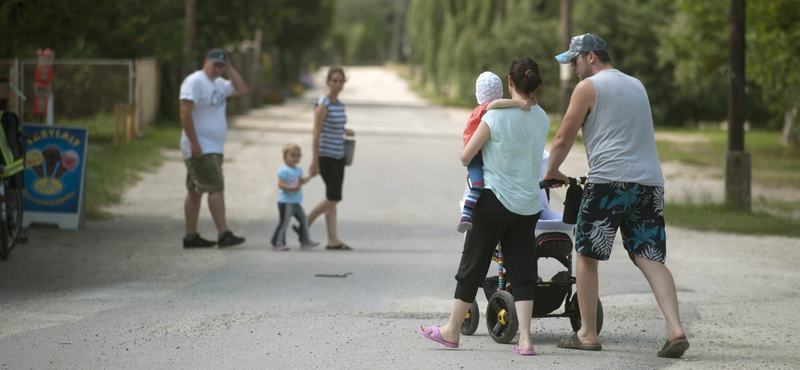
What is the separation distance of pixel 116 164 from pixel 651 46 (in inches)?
881

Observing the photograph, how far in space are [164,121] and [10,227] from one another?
17384 millimetres

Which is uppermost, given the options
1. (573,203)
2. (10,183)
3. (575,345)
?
(573,203)

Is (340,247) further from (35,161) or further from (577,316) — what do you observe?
(577,316)

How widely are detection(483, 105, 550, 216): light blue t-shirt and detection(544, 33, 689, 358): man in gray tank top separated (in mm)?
147

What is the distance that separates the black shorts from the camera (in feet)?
30.4

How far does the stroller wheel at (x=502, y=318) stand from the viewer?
5.55 metres

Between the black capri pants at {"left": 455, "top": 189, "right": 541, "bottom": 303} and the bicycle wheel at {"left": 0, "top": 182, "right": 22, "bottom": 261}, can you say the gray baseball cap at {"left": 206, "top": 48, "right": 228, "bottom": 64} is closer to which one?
the bicycle wheel at {"left": 0, "top": 182, "right": 22, "bottom": 261}

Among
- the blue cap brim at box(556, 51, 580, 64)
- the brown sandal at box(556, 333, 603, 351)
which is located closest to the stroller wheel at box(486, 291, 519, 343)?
the brown sandal at box(556, 333, 603, 351)

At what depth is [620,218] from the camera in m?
5.42

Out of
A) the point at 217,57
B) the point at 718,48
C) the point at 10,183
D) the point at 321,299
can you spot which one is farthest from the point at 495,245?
the point at 718,48

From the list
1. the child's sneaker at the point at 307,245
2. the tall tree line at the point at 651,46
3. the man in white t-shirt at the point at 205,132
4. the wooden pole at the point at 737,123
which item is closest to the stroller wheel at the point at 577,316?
the child's sneaker at the point at 307,245

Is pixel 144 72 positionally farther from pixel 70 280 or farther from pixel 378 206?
pixel 70 280

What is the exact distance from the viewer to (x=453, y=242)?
33.9ft

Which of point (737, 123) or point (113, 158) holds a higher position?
point (737, 123)
